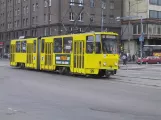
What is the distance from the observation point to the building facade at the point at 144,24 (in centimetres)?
8350

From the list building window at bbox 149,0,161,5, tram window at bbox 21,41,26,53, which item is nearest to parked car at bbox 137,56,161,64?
building window at bbox 149,0,161,5

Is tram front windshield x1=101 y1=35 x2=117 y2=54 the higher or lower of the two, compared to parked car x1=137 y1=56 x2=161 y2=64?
higher

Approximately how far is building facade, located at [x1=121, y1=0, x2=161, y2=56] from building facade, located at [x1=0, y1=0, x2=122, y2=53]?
115 inches

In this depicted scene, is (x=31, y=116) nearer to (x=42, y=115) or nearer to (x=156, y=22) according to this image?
(x=42, y=115)

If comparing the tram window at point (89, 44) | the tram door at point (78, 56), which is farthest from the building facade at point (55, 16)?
the tram window at point (89, 44)

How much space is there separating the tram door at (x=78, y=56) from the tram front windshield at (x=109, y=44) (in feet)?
5.70

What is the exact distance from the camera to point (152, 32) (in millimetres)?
83875

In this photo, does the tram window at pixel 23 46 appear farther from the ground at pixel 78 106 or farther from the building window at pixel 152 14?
the building window at pixel 152 14

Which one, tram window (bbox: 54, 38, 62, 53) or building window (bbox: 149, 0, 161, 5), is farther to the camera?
building window (bbox: 149, 0, 161, 5)

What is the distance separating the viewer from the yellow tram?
26750 millimetres

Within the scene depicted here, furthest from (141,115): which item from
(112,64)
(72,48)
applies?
(72,48)

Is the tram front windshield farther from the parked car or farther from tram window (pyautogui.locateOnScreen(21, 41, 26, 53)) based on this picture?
the parked car

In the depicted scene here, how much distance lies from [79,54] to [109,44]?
7.86ft

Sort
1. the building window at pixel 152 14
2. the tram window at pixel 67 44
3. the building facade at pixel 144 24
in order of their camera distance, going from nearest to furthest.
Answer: the tram window at pixel 67 44
the building facade at pixel 144 24
the building window at pixel 152 14
